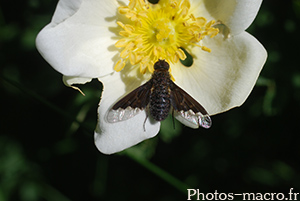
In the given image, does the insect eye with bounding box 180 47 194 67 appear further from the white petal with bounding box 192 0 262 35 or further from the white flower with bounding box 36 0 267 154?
the white petal with bounding box 192 0 262 35

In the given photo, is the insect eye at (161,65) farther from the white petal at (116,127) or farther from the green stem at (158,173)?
the green stem at (158,173)

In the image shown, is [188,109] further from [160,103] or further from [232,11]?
[232,11]

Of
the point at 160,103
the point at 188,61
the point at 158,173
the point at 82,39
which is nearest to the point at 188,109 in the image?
the point at 160,103

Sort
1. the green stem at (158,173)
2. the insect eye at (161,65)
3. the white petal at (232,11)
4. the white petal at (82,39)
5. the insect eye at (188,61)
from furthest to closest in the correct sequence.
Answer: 1. the green stem at (158,173)
2. the insect eye at (188,61)
3. the insect eye at (161,65)
4. the white petal at (232,11)
5. the white petal at (82,39)

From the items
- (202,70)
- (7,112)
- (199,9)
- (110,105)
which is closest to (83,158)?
(7,112)

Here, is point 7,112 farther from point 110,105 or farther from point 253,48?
point 253,48

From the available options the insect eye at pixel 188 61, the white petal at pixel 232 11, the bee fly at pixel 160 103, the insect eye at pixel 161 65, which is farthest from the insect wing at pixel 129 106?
the white petal at pixel 232 11

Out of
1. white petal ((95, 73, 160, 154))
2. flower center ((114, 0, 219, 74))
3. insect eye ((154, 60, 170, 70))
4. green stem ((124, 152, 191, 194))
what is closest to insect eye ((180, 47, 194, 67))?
flower center ((114, 0, 219, 74))
